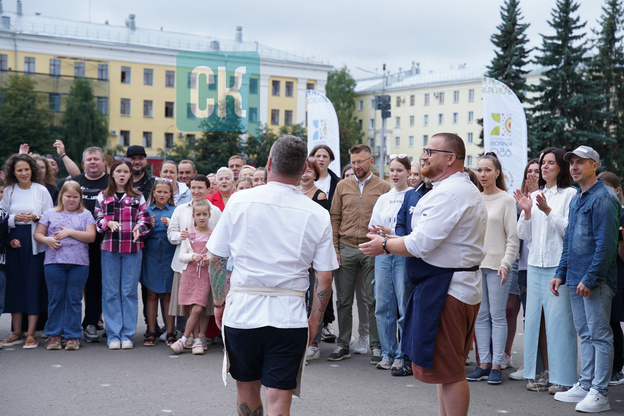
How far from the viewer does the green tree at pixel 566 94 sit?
42125 millimetres

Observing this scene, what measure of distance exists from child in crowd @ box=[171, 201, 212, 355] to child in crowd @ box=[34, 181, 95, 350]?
4.03 ft

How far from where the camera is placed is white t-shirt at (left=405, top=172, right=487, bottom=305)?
4.63m

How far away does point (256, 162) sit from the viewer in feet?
179

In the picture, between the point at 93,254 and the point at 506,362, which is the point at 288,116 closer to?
the point at 93,254

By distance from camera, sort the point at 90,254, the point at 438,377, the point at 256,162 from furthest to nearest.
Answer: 1. the point at 256,162
2. the point at 90,254
3. the point at 438,377

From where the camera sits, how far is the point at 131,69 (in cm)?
7200

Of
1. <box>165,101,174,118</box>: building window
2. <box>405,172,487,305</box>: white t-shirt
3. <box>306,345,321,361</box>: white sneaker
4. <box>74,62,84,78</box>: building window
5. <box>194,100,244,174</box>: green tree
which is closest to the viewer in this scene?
<box>405,172,487,305</box>: white t-shirt

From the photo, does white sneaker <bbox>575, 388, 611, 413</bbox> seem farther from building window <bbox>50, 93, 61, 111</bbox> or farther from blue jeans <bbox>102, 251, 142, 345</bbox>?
building window <bbox>50, 93, 61, 111</bbox>

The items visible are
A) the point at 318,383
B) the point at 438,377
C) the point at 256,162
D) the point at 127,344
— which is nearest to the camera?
the point at 438,377

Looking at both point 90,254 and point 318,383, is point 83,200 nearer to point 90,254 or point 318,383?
point 90,254

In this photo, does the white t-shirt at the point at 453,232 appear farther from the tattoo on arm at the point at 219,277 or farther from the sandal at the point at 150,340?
the sandal at the point at 150,340

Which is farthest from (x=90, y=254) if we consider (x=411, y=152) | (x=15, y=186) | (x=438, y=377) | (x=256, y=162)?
(x=411, y=152)

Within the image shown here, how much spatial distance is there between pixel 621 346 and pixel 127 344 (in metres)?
5.74

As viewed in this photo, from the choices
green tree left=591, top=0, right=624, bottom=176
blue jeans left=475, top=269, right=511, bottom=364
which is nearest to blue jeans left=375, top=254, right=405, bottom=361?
blue jeans left=475, top=269, right=511, bottom=364
